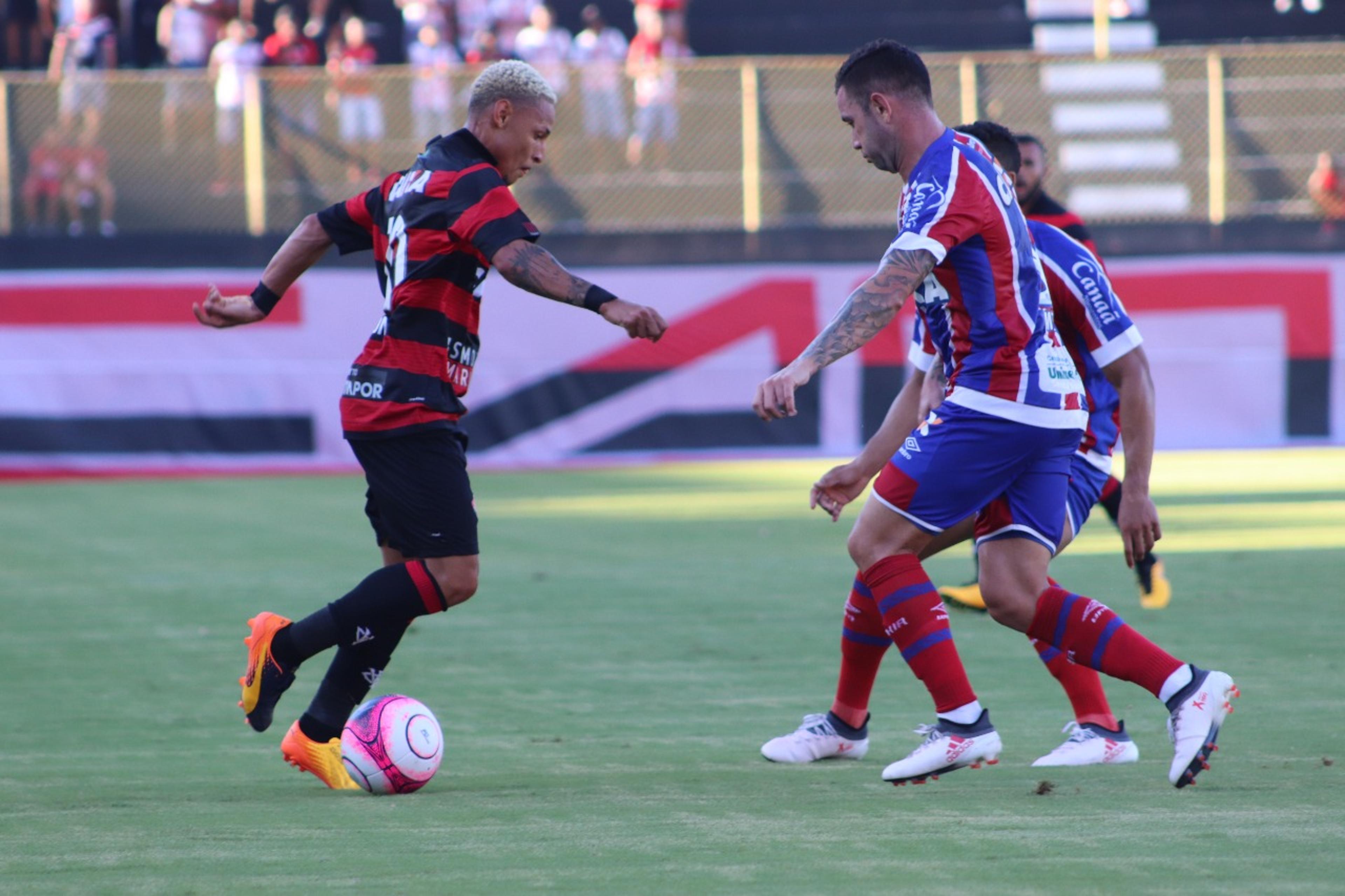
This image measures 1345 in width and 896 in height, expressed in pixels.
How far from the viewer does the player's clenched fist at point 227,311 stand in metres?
5.67

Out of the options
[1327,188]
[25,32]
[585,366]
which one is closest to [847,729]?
[585,366]

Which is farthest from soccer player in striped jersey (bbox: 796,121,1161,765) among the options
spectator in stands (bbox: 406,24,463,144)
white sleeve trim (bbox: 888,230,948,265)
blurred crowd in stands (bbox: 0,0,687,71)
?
blurred crowd in stands (bbox: 0,0,687,71)

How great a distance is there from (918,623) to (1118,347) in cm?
103

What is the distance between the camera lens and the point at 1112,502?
844 cm

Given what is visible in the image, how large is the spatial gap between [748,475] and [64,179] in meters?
6.92

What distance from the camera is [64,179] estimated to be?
650 inches

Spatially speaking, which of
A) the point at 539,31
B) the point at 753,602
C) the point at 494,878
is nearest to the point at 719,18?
the point at 539,31

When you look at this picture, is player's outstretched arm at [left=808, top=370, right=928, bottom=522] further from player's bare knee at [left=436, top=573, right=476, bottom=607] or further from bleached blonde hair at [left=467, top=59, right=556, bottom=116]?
bleached blonde hair at [left=467, top=59, right=556, bottom=116]

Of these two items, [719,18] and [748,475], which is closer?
[748,475]

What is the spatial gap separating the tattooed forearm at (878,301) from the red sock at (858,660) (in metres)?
1.06

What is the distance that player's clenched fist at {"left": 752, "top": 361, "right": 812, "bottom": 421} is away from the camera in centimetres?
443

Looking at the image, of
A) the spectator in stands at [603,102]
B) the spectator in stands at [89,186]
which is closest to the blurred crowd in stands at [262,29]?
the spectator in stands at [603,102]

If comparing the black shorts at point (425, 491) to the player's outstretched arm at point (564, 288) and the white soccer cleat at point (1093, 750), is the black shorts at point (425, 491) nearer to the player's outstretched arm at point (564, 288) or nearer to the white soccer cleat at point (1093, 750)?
the player's outstretched arm at point (564, 288)

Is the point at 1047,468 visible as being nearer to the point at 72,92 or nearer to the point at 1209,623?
the point at 1209,623
